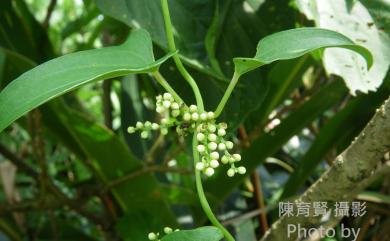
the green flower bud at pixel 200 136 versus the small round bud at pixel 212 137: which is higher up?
the green flower bud at pixel 200 136

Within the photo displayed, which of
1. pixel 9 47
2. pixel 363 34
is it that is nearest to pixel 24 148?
pixel 9 47

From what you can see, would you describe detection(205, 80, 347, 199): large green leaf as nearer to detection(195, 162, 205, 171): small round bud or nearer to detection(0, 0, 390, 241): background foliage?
detection(0, 0, 390, 241): background foliage

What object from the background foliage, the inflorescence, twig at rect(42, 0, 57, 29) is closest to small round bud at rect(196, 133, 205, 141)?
the inflorescence

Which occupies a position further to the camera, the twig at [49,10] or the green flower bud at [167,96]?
the twig at [49,10]

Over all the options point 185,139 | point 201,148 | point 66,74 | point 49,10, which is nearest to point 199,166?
point 201,148

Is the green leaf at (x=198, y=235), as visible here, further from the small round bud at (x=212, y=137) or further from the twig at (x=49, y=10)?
the twig at (x=49, y=10)

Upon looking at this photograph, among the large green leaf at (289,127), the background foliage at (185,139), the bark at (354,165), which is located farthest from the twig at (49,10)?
the bark at (354,165)

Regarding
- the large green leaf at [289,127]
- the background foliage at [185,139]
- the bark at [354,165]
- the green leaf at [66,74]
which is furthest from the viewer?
the large green leaf at [289,127]
